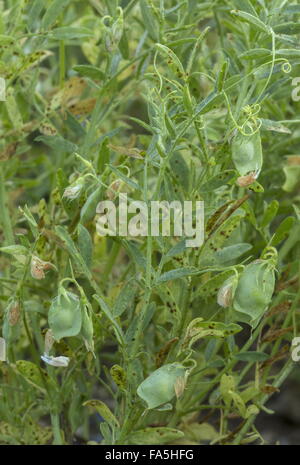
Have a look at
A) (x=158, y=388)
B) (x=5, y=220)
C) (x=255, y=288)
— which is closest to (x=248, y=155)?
(x=255, y=288)

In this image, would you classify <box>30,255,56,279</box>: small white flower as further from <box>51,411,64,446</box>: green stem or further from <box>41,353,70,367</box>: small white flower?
<box>51,411,64,446</box>: green stem

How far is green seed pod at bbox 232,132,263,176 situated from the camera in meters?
0.61

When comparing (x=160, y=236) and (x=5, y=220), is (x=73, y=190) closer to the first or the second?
(x=160, y=236)

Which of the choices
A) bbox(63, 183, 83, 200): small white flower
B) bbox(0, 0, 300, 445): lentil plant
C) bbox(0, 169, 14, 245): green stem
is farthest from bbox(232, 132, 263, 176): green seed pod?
bbox(0, 169, 14, 245): green stem

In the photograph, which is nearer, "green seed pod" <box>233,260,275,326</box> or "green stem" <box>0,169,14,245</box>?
"green seed pod" <box>233,260,275,326</box>

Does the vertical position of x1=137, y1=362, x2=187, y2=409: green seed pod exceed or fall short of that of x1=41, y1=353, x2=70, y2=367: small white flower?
it falls short

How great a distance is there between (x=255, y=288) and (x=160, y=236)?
Result: 10cm

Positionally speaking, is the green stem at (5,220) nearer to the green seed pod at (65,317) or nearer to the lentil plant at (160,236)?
the lentil plant at (160,236)

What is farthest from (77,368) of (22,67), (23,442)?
(22,67)

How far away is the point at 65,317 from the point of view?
2.01ft

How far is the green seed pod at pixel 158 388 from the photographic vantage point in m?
0.64

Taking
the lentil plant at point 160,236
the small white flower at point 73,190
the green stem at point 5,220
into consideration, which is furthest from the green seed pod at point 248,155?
the green stem at point 5,220
